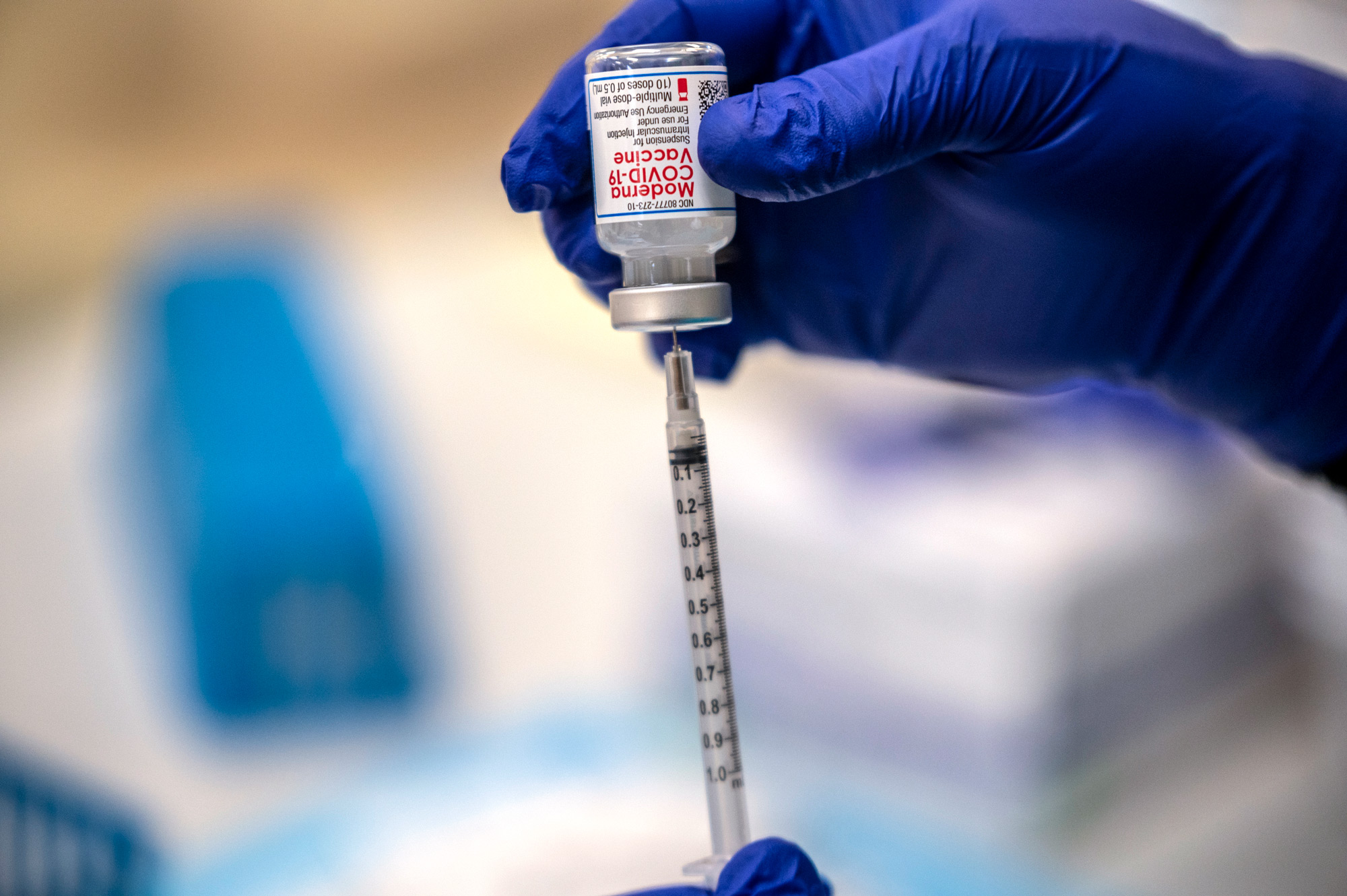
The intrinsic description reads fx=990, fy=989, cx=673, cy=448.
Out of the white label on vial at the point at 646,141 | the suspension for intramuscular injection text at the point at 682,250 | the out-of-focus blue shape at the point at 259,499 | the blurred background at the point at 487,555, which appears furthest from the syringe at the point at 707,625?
the out-of-focus blue shape at the point at 259,499

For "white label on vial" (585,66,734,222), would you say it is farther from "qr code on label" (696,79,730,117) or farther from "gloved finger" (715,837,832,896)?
"gloved finger" (715,837,832,896)

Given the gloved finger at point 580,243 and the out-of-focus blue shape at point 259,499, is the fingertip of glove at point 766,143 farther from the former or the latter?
the out-of-focus blue shape at point 259,499

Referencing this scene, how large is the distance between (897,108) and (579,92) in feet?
1.15

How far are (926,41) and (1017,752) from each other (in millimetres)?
961

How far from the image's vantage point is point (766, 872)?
0.92m

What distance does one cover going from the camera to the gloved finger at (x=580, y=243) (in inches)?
44.6

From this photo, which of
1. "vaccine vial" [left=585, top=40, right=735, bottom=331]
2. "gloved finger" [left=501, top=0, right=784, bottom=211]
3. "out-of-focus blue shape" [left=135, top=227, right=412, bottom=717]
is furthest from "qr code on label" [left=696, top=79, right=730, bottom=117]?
"out-of-focus blue shape" [left=135, top=227, right=412, bottom=717]

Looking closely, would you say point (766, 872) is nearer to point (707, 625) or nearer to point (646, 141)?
point (707, 625)

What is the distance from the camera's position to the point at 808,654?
63.6 inches

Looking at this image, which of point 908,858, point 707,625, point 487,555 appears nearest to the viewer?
point 707,625

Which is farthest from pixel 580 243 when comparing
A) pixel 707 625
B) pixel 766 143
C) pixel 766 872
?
pixel 766 872

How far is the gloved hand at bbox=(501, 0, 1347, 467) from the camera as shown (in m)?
0.92

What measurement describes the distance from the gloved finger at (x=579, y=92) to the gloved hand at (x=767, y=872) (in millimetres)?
695

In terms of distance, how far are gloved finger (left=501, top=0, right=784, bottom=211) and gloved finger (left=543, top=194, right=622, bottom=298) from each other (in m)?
0.03
